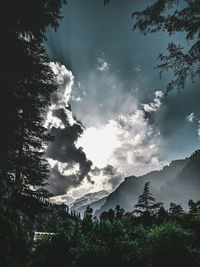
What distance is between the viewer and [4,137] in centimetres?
689

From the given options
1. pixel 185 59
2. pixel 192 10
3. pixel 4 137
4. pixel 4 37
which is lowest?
pixel 4 137

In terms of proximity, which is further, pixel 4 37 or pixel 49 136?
pixel 49 136

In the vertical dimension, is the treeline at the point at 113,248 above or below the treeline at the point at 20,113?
below

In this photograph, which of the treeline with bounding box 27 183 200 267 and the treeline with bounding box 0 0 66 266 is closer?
the treeline with bounding box 0 0 66 266

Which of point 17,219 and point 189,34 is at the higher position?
point 189,34

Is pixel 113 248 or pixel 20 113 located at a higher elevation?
pixel 20 113

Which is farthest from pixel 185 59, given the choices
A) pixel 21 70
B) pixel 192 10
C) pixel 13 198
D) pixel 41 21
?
pixel 13 198

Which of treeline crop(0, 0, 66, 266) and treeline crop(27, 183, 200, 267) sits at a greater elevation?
treeline crop(0, 0, 66, 266)

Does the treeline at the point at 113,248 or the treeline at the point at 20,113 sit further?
the treeline at the point at 113,248

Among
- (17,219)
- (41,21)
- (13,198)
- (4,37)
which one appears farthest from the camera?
(41,21)

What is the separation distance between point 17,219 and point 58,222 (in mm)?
4401

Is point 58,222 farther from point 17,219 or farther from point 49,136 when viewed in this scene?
point 49,136

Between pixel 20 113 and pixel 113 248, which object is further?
pixel 20 113

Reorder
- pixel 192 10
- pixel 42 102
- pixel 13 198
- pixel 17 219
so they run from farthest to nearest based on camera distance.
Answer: pixel 42 102
pixel 192 10
pixel 13 198
pixel 17 219
